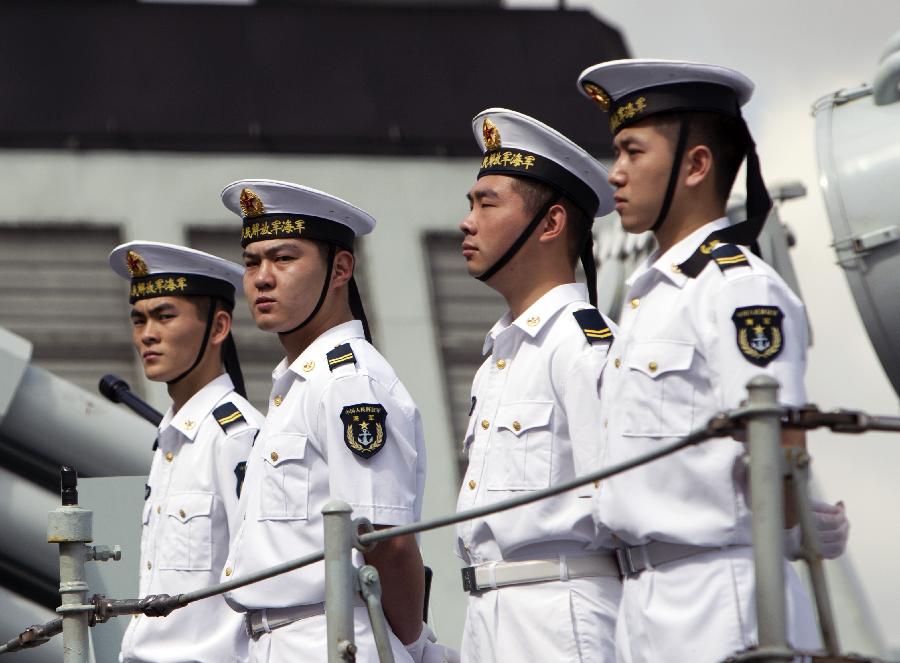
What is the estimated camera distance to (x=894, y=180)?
4477 mm

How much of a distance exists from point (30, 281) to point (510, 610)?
27.3 feet

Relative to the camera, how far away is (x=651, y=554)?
11.2 ft

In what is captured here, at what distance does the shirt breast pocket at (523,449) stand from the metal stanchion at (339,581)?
1.92ft

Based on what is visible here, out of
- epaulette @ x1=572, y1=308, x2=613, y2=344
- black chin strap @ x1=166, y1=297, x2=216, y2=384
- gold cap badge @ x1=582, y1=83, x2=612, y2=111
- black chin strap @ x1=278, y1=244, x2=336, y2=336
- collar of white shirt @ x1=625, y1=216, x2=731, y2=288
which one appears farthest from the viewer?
black chin strap @ x1=166, y1=297, x2=216, y2=384

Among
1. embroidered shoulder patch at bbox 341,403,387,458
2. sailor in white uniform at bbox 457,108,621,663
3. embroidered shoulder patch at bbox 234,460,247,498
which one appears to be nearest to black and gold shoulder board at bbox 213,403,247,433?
embroidered shoulder patch at bbox 234,460,247,498

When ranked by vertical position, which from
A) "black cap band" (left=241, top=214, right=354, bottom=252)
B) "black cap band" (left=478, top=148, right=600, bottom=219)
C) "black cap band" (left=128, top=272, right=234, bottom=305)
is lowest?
"black cap band" (left=478, top=148, right=600, bottom=219)

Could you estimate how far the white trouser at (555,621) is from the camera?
369 centimetres

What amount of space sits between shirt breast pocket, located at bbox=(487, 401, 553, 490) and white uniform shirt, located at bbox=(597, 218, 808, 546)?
0.30m

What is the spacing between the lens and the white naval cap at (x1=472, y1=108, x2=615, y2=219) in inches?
165

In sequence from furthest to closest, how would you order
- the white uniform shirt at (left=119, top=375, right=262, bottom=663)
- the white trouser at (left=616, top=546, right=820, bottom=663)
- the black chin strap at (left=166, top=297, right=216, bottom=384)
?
the black chin strap at (left=166, top=297, right=216, bottom=384)
the white uniform shirt at (left=119, top=375, right=262, bottom=663)
the white trouser at (left=616, top=546, right=820, bottom=663)

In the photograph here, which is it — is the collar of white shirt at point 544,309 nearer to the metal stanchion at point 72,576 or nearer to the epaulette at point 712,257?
the epaulette at point 712,257

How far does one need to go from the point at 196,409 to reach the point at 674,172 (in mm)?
2023

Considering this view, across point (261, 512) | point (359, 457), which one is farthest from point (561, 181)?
point (261, 512)

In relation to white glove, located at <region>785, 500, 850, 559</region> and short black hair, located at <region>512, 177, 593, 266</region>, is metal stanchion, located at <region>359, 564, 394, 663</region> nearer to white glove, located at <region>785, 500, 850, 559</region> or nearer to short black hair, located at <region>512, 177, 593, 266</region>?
white glove, located at <region>785, 500, 850, 559</region>
